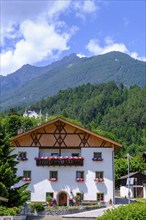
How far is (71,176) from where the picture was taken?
46.5 metres

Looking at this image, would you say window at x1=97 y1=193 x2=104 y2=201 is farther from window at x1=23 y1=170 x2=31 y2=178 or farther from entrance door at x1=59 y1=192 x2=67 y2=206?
window at x1=23 y1=170 x2=31 y2=178

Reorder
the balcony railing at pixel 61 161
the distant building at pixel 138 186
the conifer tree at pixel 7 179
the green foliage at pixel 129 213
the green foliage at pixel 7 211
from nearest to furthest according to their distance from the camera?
the green foliage at pixel 129 213
the green foliage at pixel 7 211
the conifer tree at pixel 7 179
the balcony railing at pixel 61 161
the distant building at pixel 138 186

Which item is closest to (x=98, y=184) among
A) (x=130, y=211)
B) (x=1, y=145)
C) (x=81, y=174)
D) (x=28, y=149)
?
(x=81, y=174)

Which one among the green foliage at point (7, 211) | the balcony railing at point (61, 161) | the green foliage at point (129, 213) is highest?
the balcony railing at point (61, 161)

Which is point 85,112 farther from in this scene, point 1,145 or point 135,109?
point 1,145

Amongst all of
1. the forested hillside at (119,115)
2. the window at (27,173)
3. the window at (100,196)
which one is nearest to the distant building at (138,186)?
the window at (100,196)

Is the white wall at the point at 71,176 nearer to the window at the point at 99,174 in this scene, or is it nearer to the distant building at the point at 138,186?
the window at the point at 99,174

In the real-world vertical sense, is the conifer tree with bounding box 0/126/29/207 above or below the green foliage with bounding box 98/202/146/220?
above

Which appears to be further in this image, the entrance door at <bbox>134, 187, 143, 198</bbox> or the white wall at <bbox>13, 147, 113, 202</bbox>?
the entrance door at <bbox>134, 187, 143, 198</bbox>

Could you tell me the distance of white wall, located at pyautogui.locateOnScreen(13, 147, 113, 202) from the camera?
4619 cm

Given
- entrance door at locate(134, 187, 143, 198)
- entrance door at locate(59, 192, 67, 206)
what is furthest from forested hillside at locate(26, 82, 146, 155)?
entrance door at locate(59, 192, 67, 206)

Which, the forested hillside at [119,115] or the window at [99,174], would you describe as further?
the forested hillside at [119,115]

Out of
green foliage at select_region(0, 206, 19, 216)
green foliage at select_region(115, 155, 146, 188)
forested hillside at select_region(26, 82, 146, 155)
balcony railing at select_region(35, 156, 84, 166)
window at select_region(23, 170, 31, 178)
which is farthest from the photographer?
forested hillside at select_region(26, 82, 146, 155)

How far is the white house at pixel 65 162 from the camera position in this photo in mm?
46188
